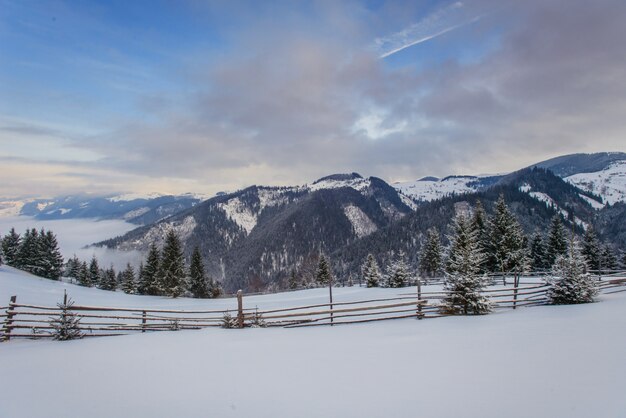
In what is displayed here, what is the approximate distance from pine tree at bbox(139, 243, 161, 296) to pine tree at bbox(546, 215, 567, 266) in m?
49.7

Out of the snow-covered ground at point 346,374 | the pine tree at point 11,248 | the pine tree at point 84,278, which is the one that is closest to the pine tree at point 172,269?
the pine tree at point 84,278

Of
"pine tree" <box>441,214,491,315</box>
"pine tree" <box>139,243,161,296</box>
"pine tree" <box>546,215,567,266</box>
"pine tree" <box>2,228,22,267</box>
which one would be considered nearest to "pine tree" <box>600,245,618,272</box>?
"pine tree" <box>546,215,567,266</box>

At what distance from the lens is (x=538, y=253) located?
4316 centimetres

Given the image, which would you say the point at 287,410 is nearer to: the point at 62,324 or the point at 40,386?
the point at 40,386

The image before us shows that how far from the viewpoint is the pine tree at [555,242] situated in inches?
1546

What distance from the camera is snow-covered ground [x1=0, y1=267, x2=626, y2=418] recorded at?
5.59 meters

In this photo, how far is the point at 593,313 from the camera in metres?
12.0

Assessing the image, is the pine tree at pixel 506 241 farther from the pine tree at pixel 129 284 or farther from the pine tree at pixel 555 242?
the pine tree at pixel 129 284

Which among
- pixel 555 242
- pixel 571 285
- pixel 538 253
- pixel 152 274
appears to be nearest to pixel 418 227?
pixel 538 253

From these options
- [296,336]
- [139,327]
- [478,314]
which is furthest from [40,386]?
[478,314]

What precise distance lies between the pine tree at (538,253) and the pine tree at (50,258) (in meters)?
74.1

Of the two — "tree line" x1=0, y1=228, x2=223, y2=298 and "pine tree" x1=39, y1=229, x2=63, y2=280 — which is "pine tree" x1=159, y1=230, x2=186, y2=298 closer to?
"tree line" x1=0, y1=228, x2=223, y2=298

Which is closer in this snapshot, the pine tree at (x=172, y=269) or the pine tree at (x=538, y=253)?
the pine tree at (x=538, y=253)

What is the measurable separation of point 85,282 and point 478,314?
6511cm
